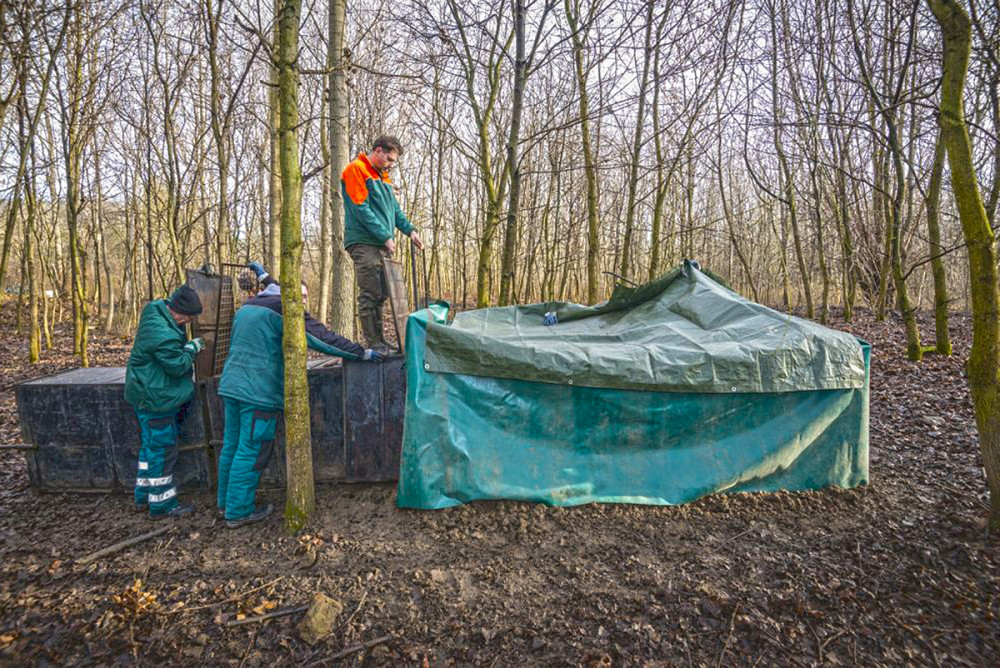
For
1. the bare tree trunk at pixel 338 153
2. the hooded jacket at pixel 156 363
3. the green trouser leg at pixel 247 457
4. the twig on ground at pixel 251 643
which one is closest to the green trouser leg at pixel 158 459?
the hooded jacket at pixel 156 363

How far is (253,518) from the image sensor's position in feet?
11.2

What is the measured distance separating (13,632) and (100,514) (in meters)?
1.37

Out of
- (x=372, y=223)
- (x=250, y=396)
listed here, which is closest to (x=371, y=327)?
(x=372, y=223)

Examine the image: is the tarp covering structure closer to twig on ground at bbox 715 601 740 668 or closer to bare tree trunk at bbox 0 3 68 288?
twig on ground at bbox 715 601 740 668

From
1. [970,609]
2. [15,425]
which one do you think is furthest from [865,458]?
[15,425]

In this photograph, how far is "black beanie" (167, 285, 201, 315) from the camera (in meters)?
3.53

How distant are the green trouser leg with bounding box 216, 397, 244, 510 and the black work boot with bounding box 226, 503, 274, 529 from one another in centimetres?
23

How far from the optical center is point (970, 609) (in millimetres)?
2396

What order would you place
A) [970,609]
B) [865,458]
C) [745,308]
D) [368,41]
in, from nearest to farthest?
[970,609] → [865,458] → [745,308] → [368,41]

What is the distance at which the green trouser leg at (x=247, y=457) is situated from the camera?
334cm

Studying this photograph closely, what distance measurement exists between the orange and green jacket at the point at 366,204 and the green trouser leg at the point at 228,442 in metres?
1.52

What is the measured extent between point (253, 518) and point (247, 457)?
0.42m

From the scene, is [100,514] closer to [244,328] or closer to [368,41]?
[244,328]

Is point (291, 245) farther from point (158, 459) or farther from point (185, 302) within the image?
point (158, 459)
